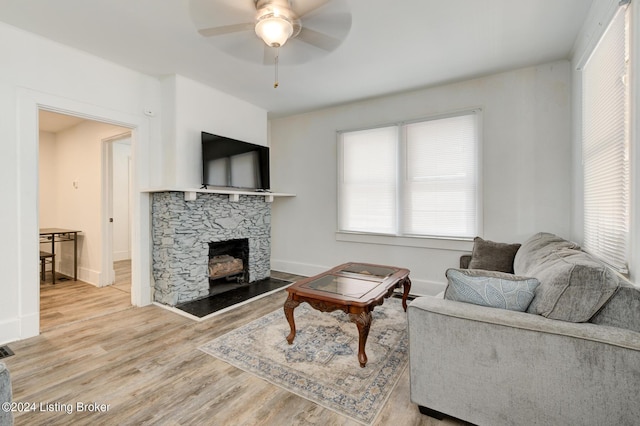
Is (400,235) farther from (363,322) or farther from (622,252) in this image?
(622,252)

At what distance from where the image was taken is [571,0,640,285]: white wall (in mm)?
1548

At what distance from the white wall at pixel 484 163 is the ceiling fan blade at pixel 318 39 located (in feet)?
6.25

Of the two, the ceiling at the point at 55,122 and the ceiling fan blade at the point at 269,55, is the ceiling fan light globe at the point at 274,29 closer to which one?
the ceiling fan blade at the point at 269,55

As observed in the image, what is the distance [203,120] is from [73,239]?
3.05 meters

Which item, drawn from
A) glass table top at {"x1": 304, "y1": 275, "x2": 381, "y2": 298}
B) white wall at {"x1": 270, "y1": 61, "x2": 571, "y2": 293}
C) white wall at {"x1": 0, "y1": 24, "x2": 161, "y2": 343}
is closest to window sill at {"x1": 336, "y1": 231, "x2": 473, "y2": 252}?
white wall at {"x1": 270, "y1": 61, "x2": 571, "y2": 293}

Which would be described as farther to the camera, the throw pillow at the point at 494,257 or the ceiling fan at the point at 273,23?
the throw pillow at the point at 494,257

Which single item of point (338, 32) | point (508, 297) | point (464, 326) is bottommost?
point (464, 326)

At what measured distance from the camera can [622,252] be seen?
1.77 meters

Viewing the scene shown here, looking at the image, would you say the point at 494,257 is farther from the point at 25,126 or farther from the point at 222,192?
the point at 25,126

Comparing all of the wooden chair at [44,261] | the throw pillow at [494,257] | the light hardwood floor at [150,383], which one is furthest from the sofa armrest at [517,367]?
the wooden chair at [44,261]

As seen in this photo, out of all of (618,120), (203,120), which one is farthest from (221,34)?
(618,120)

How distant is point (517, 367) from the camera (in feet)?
4.56

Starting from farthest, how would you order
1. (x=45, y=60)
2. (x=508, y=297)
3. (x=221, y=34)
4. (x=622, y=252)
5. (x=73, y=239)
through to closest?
(x=73, y=239), (x=45, y=60), (x=221, y=34), (x=622, y=252), (x=508, y=297)

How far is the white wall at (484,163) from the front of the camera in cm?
316
